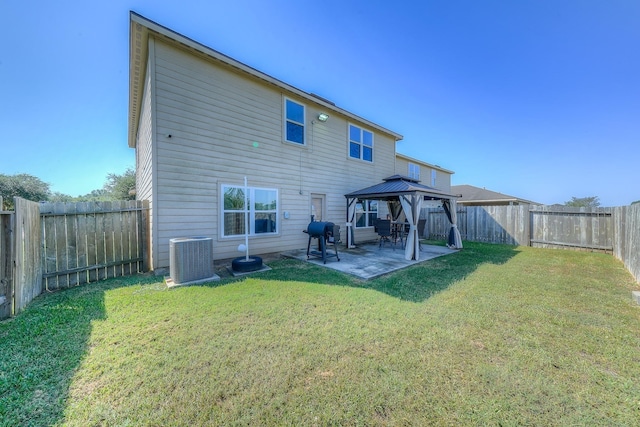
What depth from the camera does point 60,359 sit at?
7.25 feet

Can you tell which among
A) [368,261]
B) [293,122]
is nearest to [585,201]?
[368,261]

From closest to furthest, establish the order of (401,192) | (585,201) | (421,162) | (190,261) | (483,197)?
1. (190,261)
2. (401,192)
3. (421,162)
4. (483,197)
5. (585,201)

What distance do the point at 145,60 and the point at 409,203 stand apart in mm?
8624

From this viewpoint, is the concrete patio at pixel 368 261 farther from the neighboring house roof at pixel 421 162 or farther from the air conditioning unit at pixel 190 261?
the neighboring house roof at pixel 421 162

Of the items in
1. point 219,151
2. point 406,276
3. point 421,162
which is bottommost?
point 406,276

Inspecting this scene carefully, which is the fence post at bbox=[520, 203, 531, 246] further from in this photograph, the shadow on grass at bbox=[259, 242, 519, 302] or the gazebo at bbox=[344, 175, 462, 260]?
the shadow on grass at bbox=[259, 242, 519, 302]

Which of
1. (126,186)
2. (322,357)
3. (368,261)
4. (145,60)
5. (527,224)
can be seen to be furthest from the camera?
(126,186)

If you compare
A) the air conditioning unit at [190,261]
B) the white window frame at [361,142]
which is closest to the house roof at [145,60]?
the white window frame at [361,142]

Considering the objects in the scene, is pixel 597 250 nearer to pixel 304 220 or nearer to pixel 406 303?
pixel 406 303

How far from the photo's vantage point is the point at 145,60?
5.96m

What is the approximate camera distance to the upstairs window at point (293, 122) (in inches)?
302

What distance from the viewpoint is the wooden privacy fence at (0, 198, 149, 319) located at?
307 cm

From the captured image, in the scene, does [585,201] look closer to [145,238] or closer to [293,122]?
[293,122]

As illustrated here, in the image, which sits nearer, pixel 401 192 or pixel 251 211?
pixel 251 211
